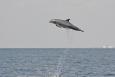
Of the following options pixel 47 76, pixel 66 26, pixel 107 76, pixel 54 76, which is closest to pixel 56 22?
pixel 66 26

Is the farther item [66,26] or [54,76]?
[54,76]

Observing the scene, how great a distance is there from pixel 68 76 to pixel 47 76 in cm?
404

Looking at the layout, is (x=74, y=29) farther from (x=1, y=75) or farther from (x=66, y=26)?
(x=1, y=75)

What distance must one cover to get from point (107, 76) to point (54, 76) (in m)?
12.4

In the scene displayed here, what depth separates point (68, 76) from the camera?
73625mm

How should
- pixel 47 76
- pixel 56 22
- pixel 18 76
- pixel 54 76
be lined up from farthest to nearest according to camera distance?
pixel 18 76 → pixel 47 76 → pixel 54 76 → pixel 56 22

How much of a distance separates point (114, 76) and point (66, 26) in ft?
132

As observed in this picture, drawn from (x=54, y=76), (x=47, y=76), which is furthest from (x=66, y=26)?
(x=47, y=76)

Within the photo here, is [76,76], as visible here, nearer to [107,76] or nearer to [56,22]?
[107,76]

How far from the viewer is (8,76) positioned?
246ft

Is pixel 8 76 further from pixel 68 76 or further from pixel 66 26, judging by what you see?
pixel 66 26

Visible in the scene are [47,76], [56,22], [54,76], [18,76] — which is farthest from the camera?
[18,76]

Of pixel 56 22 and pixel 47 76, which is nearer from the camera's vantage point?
pixel 56 22

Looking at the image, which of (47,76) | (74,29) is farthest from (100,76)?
(74,29)
